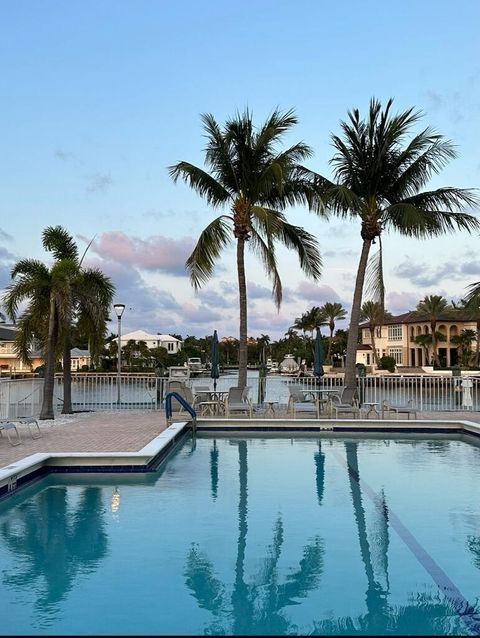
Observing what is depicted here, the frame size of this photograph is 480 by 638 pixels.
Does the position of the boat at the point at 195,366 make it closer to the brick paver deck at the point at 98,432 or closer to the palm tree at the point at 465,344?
the brick paver deck at the point at 98,432

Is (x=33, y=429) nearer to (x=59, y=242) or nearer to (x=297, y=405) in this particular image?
(x=59, y=242)

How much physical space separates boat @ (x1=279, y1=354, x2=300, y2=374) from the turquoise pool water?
56.1m

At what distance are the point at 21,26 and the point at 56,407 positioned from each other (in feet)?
33.9

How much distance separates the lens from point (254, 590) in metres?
5.26

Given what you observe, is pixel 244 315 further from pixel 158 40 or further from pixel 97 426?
pixel 158 40

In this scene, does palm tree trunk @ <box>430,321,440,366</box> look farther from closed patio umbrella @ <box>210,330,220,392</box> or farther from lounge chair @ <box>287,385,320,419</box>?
lounge chair @ <box>287,385,320,419</box>

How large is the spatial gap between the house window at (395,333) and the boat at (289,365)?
12.6m

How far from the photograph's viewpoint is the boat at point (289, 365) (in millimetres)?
66938

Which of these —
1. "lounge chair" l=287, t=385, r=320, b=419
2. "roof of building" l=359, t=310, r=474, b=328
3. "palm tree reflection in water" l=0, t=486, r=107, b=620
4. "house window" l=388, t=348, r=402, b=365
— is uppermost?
"roof of building" l=359, t=310, r=474, b=328

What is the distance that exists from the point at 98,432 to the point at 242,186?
9.39 meters

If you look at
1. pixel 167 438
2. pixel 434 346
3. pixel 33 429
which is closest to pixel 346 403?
pixel 167 438

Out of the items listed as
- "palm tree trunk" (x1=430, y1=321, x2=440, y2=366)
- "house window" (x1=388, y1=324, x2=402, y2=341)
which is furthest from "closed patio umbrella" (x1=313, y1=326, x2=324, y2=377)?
"house window" (x1=388, y1=324, x2=402, y2=341)

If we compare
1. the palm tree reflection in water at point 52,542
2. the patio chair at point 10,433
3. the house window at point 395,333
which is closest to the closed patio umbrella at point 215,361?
the patio chair at point 10,433

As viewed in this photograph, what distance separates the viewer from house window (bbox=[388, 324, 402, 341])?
257ft
